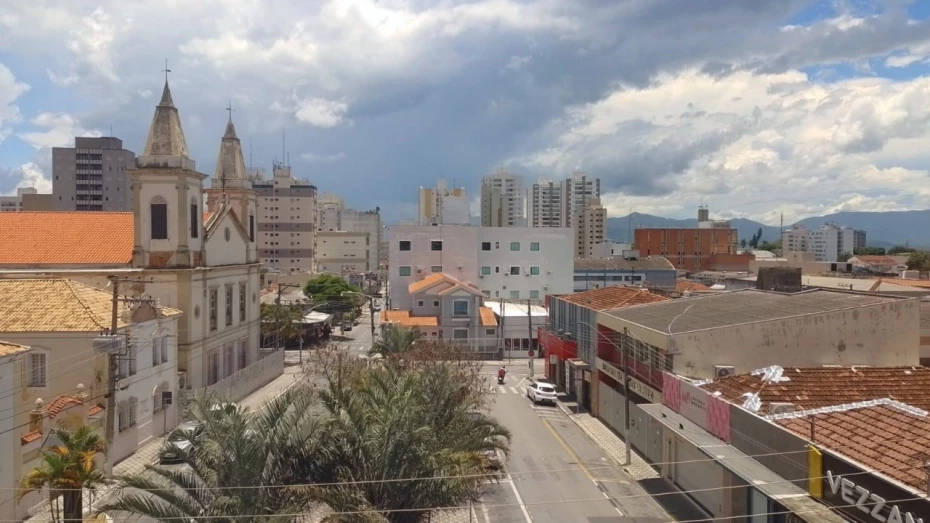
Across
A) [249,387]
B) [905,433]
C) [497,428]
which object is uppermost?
[905,433]

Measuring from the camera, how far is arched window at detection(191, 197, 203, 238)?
38034 millimetres

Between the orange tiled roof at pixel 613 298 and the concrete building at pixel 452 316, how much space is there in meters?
12.6

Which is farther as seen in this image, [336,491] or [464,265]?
[464,265]

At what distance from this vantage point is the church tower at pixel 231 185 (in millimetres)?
47969

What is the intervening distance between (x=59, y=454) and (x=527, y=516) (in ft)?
41.1

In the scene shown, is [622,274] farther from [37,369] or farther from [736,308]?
[37,369]

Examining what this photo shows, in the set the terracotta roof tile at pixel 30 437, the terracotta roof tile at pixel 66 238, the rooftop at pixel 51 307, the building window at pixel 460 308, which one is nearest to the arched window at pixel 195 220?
the terracotta roof tile at pixel 66 238

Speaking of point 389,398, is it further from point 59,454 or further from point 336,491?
point 59,454

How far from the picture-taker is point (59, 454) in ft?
53.1

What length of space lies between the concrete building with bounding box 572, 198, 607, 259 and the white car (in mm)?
117931

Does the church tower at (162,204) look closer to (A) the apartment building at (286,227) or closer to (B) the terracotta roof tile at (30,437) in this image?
(B) the terracotta roof tile at (30,437)

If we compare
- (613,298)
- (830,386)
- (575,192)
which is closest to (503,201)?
(575,192)

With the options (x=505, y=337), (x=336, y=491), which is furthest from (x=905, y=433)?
(x=505, y=337)

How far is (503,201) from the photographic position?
568ft
